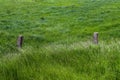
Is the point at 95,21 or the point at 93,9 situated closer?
the point at 95,21

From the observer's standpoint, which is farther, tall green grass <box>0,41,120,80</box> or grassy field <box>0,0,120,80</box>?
grassy field <box>0,0,120,80</box>

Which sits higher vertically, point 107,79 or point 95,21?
point 107,79

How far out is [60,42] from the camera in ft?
76.9

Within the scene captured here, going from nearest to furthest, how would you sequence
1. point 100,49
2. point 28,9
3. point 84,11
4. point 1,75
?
1. point 1,75
2. point 100,49
3. point 84,11
4. point 28,9

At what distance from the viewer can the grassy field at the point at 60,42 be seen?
19.7 ft

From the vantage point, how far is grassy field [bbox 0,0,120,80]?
6.02m

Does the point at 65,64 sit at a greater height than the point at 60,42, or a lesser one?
greater

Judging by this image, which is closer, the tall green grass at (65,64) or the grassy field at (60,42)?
the tall green grass at (65,64)

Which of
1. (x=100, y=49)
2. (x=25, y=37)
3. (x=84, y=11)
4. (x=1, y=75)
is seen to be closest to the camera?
(x=1, y=75)

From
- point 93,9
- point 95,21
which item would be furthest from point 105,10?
point 95,21

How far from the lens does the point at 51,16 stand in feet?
126

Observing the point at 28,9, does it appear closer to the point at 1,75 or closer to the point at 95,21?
the point at 95,21

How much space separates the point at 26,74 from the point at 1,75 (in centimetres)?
47

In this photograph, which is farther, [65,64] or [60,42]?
[60,42]
